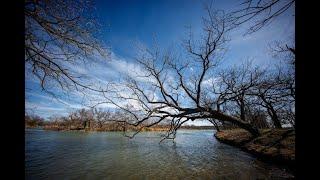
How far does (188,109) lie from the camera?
1432 centimetres

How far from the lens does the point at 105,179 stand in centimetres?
752

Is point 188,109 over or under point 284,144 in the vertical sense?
Result: over

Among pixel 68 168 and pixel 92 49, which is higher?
Result: pixel 92 49
